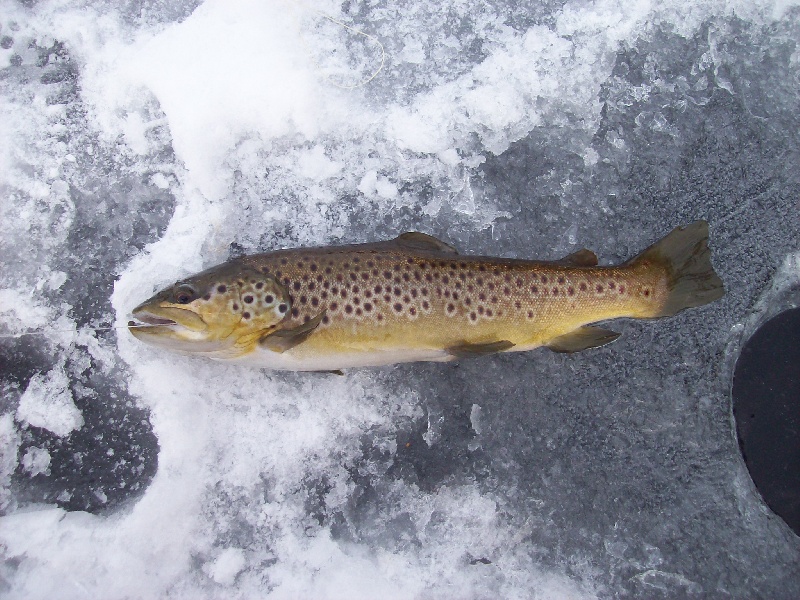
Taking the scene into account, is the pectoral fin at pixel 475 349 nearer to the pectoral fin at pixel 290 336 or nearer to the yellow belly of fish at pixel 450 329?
the yellow belly of fish at pixel 450 329

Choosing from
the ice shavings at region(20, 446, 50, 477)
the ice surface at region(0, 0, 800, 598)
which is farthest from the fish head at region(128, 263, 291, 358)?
the ice shavings at region(20, 446, 50, 477)

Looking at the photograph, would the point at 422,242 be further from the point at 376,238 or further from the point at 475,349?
the point at 475,349

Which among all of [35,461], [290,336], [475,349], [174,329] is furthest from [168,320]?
[475,349]

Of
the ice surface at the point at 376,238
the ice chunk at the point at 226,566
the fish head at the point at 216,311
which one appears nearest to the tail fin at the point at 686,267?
the ice surface at the point at 376,238

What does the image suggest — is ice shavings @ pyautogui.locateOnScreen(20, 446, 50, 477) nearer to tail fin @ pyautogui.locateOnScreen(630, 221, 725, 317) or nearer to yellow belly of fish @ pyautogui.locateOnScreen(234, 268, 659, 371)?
yellow belly of fish @ pyautogui.locateOnScreen(234, 268, 659, 371)

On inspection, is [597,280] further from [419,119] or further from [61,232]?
[61,232]

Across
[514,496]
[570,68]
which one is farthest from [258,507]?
[570,68]

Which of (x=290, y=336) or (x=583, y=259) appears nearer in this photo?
(x=290, y=336)
